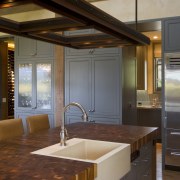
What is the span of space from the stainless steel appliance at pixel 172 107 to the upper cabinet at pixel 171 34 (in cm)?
12

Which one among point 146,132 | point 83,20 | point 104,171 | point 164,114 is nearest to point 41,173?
point 104,171

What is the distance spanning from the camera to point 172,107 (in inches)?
170

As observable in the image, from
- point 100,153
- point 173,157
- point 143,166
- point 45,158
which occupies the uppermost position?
point 45,158

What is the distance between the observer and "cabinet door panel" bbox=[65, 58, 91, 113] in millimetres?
4852

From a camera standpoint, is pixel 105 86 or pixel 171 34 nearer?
pixel 171 34

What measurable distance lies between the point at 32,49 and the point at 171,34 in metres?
2.76

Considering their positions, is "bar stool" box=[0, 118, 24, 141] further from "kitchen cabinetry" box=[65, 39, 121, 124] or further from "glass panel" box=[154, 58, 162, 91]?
"glass panel" box=[154, 58, 162, 91]

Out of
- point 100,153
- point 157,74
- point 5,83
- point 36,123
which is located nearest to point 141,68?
point 157,74

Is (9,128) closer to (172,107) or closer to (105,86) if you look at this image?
(105,86)

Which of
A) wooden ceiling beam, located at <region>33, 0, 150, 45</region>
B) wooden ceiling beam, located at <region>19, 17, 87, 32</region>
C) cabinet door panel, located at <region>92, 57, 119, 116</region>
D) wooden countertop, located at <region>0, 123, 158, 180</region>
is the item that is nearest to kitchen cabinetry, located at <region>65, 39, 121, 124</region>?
cabinet door panel, located at <region>92, 57, 119, 116</region>

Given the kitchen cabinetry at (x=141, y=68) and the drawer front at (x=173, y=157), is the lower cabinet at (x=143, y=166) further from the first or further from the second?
the kitchen cabinetry at (x=141, y=68)

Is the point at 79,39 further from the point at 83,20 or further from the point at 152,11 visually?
the point at 152,11

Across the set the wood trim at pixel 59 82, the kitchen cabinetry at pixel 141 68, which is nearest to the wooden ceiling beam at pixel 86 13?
the wood trim at pixel 59 82

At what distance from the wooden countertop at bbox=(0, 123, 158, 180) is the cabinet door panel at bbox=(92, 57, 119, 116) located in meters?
1.63
